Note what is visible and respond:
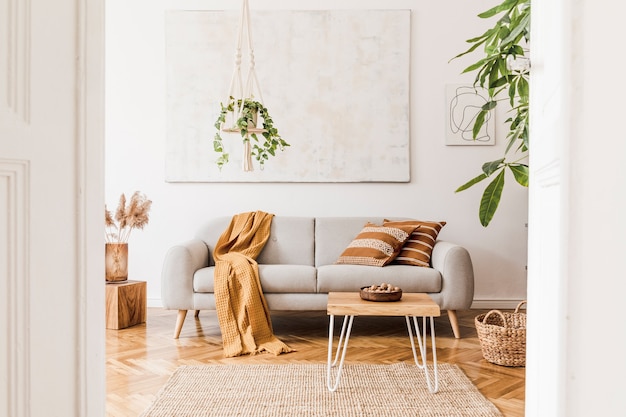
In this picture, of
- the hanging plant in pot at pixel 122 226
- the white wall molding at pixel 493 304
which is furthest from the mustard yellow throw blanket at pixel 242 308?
the white wall molding at pixel 493 304

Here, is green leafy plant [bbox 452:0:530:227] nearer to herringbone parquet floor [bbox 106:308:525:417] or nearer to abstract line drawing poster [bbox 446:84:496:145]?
herringbone parquet floor [bbox 106:308:525:417]

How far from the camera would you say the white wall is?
491 centimetres

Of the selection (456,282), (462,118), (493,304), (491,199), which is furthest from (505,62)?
(493,304)

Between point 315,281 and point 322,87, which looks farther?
point 322,87

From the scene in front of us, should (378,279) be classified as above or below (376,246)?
below

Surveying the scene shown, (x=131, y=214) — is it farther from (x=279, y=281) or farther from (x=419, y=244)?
(x=419, y=244)

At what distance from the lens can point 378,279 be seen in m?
3.86

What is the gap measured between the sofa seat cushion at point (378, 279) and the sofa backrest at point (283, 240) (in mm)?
602
